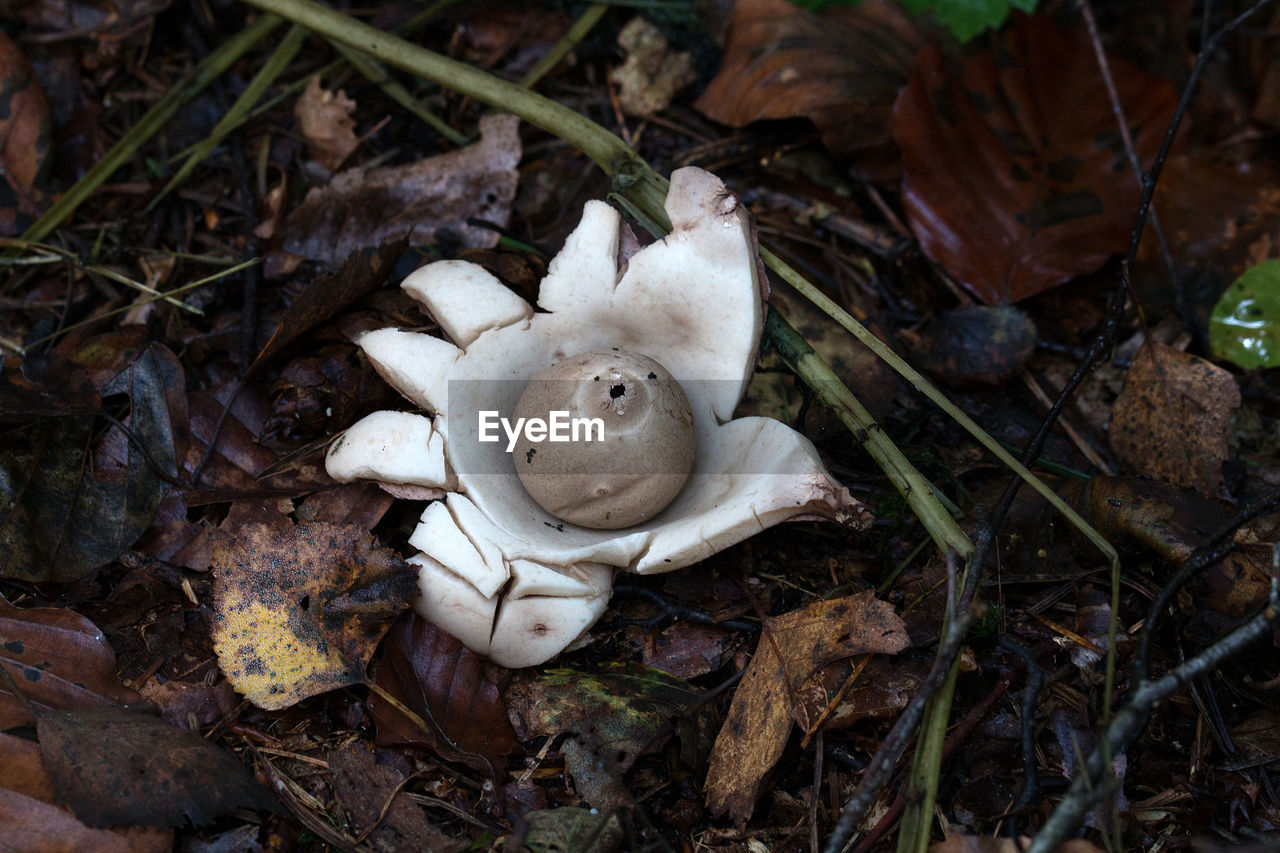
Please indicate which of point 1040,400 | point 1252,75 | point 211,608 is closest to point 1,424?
point 211,608

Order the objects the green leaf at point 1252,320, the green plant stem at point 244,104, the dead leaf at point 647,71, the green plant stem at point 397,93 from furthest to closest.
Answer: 1. the dead leaf at point 647,71
2. the green plant stem at point 397,93
3. the green plant stem at point 244,104
4. the green leaf at point 1252,320

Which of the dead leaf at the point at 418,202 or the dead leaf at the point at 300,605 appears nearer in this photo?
the dead leaf at the point at 300,605

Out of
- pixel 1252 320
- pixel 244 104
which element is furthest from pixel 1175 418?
pixel 244 104

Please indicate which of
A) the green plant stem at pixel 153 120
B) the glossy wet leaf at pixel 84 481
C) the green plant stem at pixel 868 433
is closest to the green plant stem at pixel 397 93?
the green plant stem at pixel 153 120

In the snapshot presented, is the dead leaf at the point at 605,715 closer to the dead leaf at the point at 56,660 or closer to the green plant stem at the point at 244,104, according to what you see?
the dead leaf at the point at 56,660

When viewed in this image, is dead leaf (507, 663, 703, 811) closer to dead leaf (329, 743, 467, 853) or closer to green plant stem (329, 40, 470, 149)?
dead leaf (329, 743, 467, 853)

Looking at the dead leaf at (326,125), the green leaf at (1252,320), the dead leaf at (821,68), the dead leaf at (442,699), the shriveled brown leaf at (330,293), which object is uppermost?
the dead leaf at (821,68)

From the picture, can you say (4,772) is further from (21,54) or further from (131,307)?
(21,54)

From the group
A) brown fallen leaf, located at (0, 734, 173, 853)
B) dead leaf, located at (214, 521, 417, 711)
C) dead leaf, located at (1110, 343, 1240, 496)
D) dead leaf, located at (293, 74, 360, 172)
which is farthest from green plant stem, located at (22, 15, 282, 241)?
dead leaf, located at (1110, 343, 1240, 496)

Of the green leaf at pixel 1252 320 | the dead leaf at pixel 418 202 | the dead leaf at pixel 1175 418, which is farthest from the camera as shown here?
the dead leaf at pixel 418 202
